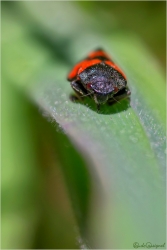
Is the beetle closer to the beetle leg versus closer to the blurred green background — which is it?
the beetle leg

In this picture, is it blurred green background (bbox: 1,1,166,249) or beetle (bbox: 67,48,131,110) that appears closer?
beetle (bbox: 67,48,131,110)

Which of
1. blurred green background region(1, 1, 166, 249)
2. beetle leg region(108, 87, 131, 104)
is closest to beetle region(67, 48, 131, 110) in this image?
beetle leg region(108, 87, 131, 104)

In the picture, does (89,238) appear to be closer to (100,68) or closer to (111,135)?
(111,135)

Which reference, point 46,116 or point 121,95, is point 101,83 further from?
point 46,116

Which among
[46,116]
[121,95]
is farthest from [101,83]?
[46,116]

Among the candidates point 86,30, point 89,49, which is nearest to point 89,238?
point 89,49

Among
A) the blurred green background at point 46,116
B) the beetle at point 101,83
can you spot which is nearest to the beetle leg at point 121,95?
the beetle at point 101,83

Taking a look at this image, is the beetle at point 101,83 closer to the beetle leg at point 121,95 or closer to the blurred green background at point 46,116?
the beetle leg at point 121,95
